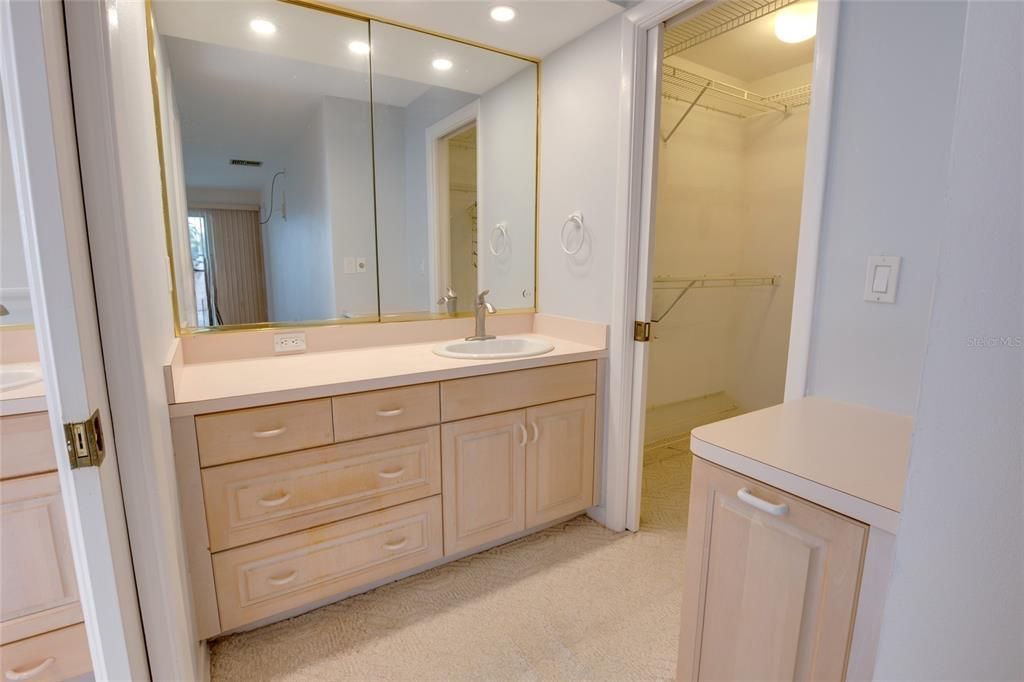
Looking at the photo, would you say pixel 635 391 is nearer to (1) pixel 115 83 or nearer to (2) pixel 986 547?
(2) pixel 986 547

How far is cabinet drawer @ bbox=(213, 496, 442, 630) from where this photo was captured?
1.41 meters

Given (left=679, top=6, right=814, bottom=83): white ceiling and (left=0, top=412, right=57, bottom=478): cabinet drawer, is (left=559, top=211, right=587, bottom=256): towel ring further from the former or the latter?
(left=0, top=412, right=57, bottom=478): cabinet drawer

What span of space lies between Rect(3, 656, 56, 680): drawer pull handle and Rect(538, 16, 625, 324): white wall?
184cm

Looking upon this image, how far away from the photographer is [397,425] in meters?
1.60

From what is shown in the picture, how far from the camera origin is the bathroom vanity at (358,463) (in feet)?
4.45

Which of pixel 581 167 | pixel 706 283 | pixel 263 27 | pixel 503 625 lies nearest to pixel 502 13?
pixel 581 167

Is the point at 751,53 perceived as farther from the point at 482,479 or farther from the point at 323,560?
the point at 323,560

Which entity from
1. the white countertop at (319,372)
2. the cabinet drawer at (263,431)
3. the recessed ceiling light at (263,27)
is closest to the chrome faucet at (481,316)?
the white countertop at (319,372)

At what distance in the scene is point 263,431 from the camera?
139 centimetres

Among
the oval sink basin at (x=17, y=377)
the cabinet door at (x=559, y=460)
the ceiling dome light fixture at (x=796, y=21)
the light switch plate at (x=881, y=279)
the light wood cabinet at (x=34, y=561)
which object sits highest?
the ceiling dome light fixture at (x=796, y=21)

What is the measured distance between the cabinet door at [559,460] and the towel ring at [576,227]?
67 centimetres

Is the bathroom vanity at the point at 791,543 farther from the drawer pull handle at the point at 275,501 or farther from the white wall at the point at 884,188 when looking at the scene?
the drawer pull handle at the point at 275,501

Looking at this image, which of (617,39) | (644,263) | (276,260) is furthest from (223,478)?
(617,39)

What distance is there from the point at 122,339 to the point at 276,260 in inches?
44.3
